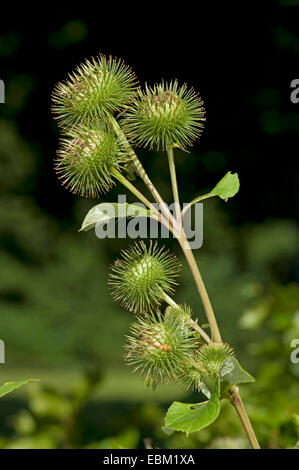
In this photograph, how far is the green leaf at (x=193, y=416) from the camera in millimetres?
677

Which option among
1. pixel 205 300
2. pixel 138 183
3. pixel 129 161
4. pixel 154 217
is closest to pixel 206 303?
pixel 205 300

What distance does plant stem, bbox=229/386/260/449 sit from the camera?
27.6 inches

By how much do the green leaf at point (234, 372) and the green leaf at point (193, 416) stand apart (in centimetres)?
4

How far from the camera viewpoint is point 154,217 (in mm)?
767

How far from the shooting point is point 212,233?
24.4ft

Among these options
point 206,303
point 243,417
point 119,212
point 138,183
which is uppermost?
point 138,183

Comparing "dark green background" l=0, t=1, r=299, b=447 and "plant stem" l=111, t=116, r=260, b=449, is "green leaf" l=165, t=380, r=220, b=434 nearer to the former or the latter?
"plant stem" l=111, t=116, r=260, b=449

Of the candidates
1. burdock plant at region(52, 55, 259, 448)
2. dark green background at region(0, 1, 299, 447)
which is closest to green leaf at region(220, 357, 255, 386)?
burdock plant at region(52, 55, 259, 448)

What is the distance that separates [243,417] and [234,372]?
5cm

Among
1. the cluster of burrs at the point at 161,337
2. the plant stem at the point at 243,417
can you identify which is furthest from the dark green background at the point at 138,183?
the plant stem at the point at 243,417

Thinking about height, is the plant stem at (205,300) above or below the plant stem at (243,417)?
above

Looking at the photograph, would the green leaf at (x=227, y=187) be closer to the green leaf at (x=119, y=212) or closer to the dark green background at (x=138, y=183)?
the green leaf at (x=119, y=212)

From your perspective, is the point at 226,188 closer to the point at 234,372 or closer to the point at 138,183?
the point at 234,372

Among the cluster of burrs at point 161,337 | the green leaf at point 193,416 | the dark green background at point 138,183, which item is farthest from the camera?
the dark green background at point 138,183
